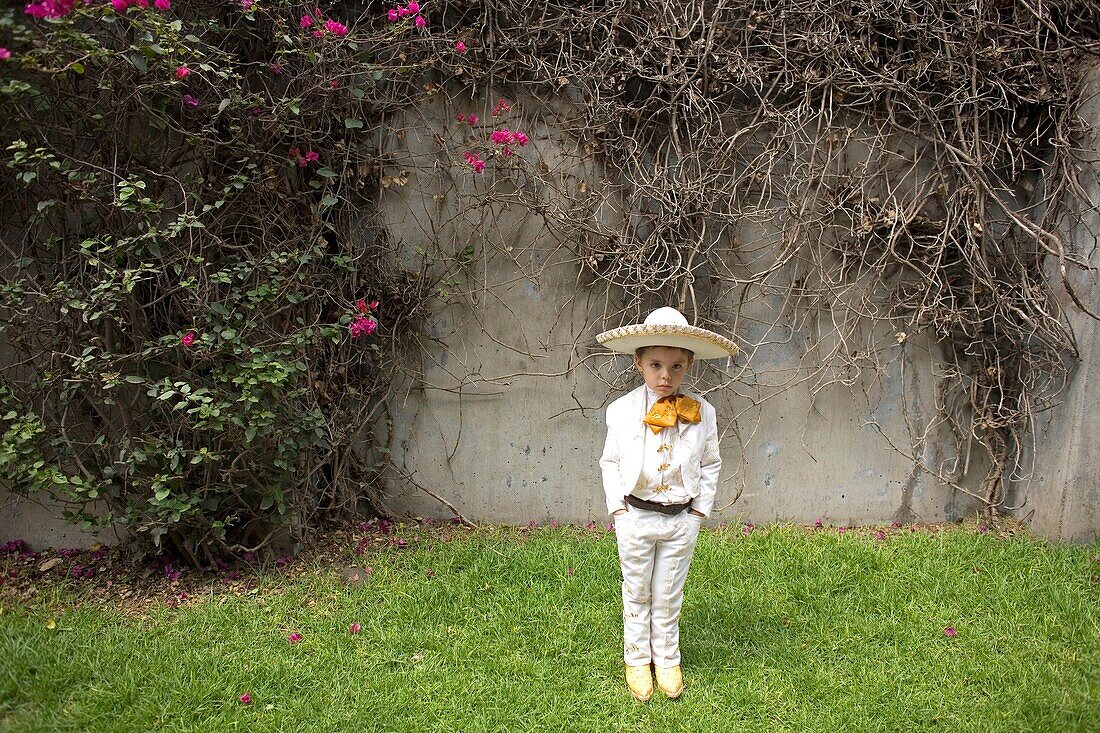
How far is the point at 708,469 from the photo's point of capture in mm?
2996

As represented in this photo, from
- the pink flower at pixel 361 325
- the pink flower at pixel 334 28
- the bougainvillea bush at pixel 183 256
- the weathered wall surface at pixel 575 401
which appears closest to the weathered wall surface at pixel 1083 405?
the weathered wall surface at pixel 575 401

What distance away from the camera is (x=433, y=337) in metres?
4.36

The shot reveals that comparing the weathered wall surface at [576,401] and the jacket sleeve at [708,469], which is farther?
the weathered wall surface at [576,401]

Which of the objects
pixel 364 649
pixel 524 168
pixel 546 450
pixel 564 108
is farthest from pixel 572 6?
pixel 364 649

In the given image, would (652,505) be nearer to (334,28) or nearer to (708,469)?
(708,469)

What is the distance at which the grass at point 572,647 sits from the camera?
9.32 feet

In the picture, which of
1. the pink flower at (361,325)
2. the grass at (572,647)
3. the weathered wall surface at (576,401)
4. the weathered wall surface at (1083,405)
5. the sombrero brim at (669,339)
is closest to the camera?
the sombrero brim at (669,339)

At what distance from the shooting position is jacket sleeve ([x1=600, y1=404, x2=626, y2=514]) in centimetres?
289

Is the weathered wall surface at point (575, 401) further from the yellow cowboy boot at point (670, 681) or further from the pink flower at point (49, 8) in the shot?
the pink flower at point (49, 8)

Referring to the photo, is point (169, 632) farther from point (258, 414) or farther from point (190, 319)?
point (190, 319)

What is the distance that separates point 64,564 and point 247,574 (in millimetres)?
968

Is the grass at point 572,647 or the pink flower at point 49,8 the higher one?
the pink flower at point 49,8

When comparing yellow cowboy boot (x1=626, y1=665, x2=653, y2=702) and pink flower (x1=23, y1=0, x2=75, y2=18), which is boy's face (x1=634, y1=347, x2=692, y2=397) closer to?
yellow cowboy boot (x1=626, y1=665, x2=653, y2=702)

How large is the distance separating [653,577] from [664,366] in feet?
2.79
